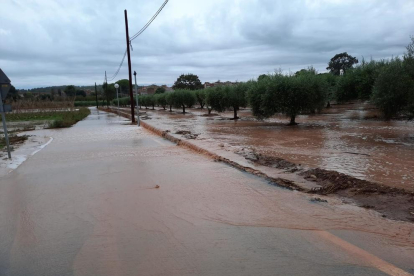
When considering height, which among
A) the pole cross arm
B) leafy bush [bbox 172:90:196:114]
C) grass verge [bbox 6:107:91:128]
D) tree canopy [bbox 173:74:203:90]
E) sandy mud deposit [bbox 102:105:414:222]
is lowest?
grass verge [bbox 6:107:91:128]

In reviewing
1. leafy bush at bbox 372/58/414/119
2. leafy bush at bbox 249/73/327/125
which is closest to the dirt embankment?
leafy bush at bbox 372/58/414/119

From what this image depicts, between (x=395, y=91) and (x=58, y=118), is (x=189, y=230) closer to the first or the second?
(x=395, y=91)

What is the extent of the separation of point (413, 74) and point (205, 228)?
36.8 feet

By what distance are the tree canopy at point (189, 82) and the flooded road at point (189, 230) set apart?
329 ft

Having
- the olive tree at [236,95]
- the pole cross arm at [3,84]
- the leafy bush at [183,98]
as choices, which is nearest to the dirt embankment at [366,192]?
the pole cross arm at [3,84]

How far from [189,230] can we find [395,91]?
1160 cm

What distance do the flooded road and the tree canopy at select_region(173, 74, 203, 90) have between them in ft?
329

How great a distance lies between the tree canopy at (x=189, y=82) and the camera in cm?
10694

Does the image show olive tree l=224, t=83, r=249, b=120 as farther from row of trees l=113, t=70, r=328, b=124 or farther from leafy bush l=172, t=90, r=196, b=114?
leafy bush l=172, t=90, r=196, b=114

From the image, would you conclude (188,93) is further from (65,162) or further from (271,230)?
(271,230)

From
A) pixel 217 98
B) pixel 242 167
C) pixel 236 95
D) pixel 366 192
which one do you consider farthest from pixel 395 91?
pixel 217 98

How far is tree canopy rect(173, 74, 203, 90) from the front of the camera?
10694 centimetres

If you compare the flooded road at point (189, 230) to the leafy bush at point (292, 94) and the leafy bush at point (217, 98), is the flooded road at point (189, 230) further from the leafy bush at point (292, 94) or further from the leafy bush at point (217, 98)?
the leafy bush at point (217, 98)

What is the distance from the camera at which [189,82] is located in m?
107
